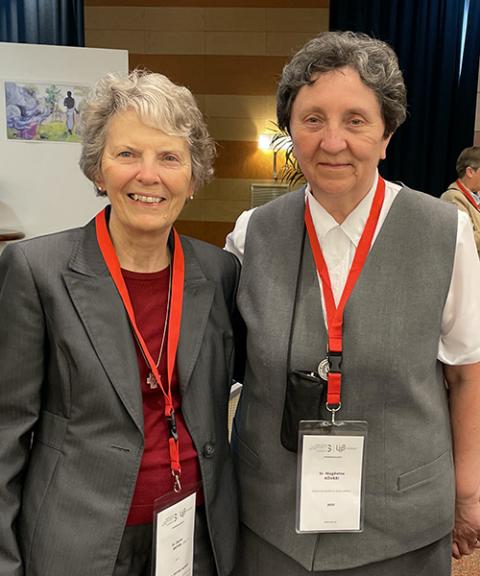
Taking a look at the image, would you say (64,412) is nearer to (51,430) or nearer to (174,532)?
(51,430)

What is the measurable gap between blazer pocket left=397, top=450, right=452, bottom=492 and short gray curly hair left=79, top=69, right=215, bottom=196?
821 mm

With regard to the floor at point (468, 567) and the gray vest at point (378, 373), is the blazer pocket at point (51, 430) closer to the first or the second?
the gray vest at point (378, 373)

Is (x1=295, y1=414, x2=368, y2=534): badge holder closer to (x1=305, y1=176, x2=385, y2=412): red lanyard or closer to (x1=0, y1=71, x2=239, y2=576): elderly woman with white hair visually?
(x1=305, y1=176, x2=385, y2=412): red lanyard

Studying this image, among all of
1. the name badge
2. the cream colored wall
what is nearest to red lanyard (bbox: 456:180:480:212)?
the cream colored wall

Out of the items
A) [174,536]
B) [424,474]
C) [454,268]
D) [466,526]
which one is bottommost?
[466,526]

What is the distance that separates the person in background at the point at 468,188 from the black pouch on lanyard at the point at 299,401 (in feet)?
11.8

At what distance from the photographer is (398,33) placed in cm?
670

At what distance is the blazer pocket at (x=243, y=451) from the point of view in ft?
4.50

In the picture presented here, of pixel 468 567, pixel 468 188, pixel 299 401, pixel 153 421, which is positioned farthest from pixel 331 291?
pixel 468 188

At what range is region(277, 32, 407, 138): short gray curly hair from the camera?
121 centimetres

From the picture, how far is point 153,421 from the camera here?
1.23 metres

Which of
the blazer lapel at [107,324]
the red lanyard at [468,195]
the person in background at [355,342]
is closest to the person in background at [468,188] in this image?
the red lanyard at [468,195]

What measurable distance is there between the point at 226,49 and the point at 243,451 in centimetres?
678

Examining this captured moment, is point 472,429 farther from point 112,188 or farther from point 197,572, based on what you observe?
point 112,188
